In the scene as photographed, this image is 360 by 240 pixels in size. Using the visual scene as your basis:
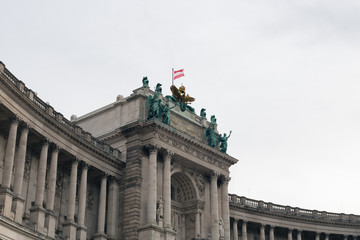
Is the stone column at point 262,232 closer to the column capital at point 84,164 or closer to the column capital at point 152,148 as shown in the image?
the column capital at point 152,148

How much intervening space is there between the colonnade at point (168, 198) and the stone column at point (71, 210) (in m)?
7.76

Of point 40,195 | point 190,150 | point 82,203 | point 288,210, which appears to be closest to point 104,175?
point 82,203

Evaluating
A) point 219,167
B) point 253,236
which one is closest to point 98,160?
point 219,167

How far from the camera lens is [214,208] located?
65500mm

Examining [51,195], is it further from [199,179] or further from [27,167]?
[199,179]

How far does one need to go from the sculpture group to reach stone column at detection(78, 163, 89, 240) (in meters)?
9.51

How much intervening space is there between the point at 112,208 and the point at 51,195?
9622 millimetres

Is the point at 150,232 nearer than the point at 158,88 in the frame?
Yes

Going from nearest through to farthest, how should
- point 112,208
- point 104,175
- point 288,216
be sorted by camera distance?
point 112,208 < point 104,175 < point 288,216

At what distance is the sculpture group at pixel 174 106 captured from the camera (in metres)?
62.1

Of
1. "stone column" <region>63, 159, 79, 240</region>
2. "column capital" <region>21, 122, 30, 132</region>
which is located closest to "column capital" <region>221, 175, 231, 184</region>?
"stone column" <region>63, 159, 79, 240</region>

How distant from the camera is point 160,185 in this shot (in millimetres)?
60219

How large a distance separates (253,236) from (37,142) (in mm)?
38767

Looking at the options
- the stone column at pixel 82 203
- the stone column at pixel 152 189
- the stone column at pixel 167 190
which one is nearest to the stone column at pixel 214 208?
the stone column at pixel 167 190
